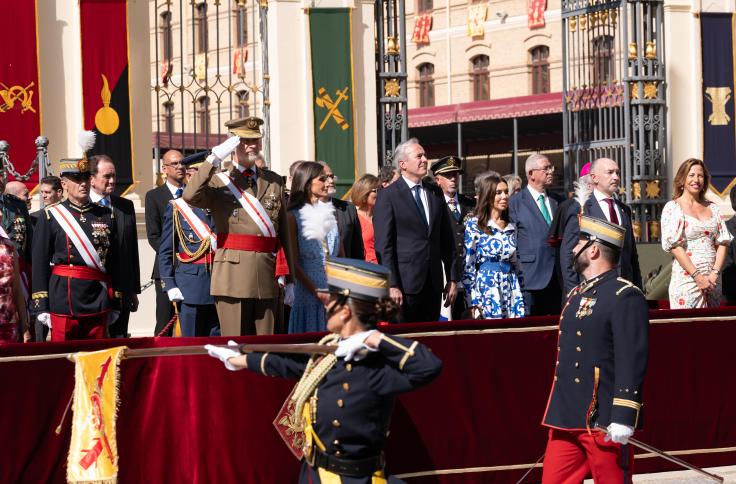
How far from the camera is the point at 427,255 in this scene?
9.36 metres

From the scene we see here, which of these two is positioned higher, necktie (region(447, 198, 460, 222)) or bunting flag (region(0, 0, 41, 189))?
bunting flag (region(0, 0, 41, 189))

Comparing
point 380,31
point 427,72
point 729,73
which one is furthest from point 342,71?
point 427,72

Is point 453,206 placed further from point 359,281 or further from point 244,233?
point 359,281

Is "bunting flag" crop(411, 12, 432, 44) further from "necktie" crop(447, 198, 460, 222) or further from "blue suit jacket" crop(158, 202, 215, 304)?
"blue suit jacket" crop(158, 202, 215, 304)

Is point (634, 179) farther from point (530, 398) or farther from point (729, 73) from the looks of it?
point (530, 398)

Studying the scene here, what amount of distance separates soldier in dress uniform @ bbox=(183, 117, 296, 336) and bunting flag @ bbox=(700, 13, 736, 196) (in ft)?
32.9

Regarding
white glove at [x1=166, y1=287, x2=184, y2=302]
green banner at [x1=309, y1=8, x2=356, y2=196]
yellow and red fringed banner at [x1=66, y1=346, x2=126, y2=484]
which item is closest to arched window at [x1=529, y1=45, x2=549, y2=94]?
green banner at [x1=309, y1=8, x2=356, y2=196]

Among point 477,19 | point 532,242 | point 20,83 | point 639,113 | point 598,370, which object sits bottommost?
point 598,370

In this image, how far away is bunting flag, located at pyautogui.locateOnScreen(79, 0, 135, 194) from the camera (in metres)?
13.1

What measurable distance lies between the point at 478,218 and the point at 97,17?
4.95 m

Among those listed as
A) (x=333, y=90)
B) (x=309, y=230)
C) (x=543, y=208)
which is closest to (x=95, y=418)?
(x=309, y=230)

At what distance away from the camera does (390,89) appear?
15312mm

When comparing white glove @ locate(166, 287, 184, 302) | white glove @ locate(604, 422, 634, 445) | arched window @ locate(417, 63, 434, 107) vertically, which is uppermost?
arched window @ locate(417, 63, 434, 107)

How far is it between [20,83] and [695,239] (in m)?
6.71
